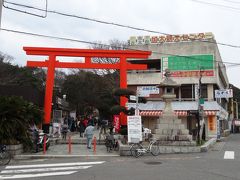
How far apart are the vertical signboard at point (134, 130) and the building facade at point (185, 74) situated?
19703 mm

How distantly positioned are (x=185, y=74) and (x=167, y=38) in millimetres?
5334

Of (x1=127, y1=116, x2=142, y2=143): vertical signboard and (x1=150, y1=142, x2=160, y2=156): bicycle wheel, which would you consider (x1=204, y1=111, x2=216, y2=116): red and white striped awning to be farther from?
(x1=150, y1=142, x2=160, y2=156): bicycle wheel

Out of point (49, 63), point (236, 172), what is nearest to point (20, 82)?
point (49, 63)

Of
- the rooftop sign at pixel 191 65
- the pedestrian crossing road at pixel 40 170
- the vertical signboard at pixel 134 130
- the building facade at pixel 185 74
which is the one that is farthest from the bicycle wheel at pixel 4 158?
the rooftop sign at pixel 191 65

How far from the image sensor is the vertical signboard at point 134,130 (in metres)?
18.5

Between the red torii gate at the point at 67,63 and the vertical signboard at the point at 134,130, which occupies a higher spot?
the red torii gate at the point at 67,63

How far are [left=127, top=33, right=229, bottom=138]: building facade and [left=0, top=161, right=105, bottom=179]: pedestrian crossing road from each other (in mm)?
25169

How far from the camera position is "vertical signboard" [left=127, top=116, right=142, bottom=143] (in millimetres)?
18547

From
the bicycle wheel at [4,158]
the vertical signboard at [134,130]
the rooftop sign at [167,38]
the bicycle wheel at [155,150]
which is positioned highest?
the rooftop sign at [167,38]

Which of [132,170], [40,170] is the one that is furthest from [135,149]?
[40,170]

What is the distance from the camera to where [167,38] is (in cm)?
4241

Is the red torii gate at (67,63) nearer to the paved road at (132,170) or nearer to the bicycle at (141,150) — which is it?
the bicycle at (141,150)

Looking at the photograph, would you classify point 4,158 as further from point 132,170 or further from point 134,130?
point 134,130

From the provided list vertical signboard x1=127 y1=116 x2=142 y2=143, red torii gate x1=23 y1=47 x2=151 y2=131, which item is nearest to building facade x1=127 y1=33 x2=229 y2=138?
red torii gate x1=23 y1=47 x2=151 y2=131
